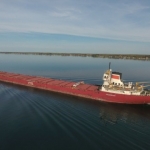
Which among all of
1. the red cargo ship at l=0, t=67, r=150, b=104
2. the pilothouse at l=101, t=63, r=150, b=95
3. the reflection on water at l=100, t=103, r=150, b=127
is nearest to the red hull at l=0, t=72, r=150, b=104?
the red cargo ship at l=0, t=67, r=150, b=104

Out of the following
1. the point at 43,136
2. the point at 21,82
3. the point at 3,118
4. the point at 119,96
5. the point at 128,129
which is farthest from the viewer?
the point at 21,82

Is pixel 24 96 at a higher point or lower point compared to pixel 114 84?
lower

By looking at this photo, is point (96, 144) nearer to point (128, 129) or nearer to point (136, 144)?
point (136, 144)

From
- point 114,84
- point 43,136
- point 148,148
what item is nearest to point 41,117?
point 43,136

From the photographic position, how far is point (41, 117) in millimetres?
28016

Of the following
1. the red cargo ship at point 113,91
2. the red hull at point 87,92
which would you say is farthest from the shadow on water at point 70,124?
the red cargo ship at point 113,91

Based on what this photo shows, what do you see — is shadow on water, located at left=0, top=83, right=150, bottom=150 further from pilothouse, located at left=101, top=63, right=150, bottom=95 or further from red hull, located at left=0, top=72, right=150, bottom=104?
pilothouse, located at left=101, top=63, right=150, bottom=95

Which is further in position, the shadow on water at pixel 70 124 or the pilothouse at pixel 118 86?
the pilothouse at pixel 118 86

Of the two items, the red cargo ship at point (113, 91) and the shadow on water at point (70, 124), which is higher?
the red cargo ship at point (113, 91)

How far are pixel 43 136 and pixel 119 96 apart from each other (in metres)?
19.4

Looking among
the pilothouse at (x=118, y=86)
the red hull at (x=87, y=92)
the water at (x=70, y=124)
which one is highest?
the pilothouse at (x=118, y=86)

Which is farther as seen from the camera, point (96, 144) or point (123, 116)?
point (123, 116)

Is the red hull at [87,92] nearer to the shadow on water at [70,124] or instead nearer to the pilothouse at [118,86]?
the pilothouse at [118,86]

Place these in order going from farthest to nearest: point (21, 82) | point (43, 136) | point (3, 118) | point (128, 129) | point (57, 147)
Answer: point (21, 82), point (3, 118), point (128, 129), point (43, 136), point (57, 147)
